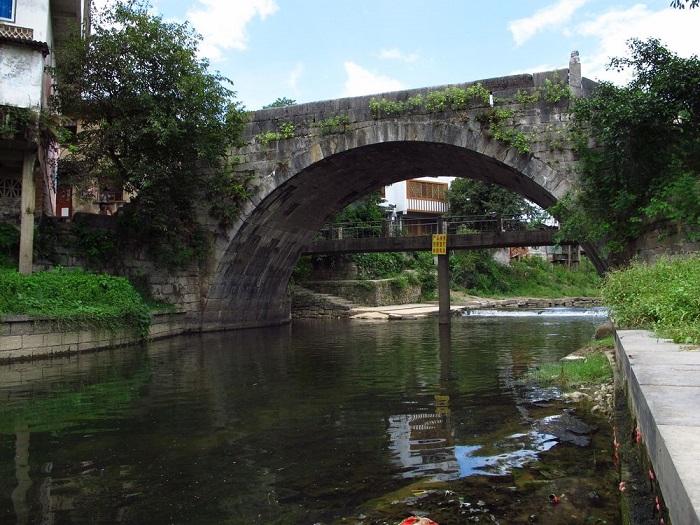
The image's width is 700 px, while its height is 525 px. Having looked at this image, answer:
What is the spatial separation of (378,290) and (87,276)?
17.3m

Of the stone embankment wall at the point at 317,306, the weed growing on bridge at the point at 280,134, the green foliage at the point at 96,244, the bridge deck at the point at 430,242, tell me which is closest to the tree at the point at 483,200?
the stone embankment wall at the point at 317,306

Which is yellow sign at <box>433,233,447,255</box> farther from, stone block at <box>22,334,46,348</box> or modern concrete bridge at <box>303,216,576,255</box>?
stone block at <box>22,334,46,348</box>

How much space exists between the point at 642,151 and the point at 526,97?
9.89ft

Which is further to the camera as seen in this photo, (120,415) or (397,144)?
(397,144)

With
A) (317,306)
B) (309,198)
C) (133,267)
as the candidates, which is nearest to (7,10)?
(133,267)

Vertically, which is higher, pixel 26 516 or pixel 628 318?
pixel 628 318

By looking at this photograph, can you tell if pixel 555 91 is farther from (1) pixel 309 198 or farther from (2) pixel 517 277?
(2) pixel 517 277

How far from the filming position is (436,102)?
14102 mm

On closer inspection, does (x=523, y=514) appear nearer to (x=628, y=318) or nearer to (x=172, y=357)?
(x=628, y=318)

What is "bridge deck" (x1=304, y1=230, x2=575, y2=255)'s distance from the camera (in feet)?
61.1

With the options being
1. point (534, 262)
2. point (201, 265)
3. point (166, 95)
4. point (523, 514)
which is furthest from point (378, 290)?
A: point (523, 514)

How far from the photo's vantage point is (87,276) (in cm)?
1265

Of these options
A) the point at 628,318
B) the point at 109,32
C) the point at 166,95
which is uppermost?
the point at 109,32

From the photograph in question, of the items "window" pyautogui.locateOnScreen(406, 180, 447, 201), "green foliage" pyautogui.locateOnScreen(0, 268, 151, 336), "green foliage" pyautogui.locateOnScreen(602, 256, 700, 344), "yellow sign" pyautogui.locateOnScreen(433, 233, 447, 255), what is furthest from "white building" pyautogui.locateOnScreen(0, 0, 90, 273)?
"window" pyautogui.locateOnScreen(406, 180, 447, 201)
